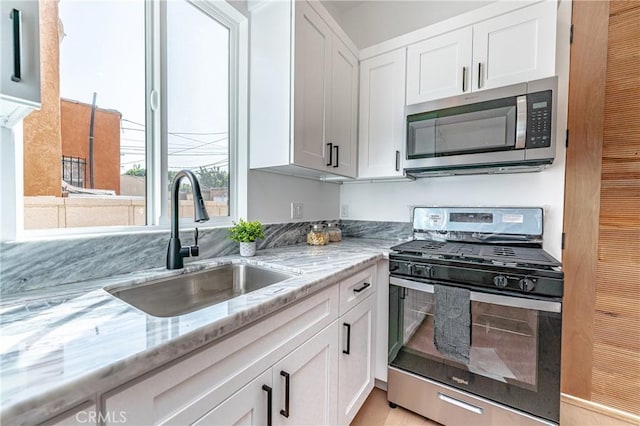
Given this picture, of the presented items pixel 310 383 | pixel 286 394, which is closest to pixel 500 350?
pixel 310 383

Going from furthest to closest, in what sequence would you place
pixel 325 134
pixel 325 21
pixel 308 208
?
1. pixel 308 208
2. pixel 325 134
3. pixel 325 21

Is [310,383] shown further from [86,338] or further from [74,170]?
[74,170]

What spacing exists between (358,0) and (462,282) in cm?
253

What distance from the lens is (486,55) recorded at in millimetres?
1631

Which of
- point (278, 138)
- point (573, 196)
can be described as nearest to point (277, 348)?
point (278, 138)

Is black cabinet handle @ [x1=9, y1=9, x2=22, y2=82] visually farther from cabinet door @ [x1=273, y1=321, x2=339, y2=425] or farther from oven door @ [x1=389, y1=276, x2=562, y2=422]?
oven door @ [x1=389, y1=276, x2=562, y2=422]

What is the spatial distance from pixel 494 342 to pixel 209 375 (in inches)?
52.4

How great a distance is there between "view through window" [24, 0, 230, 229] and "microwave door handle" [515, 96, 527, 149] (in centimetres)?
173

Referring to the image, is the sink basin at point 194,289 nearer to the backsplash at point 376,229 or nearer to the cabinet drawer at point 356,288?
the cabinet drawer at point 356,288

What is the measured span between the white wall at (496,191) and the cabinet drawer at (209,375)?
154cm

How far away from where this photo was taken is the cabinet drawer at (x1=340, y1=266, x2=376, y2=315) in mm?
1276

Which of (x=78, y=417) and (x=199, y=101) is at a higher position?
(x=199, y=101)

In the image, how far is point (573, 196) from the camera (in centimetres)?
166

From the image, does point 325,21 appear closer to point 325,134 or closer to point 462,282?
point 325,134
